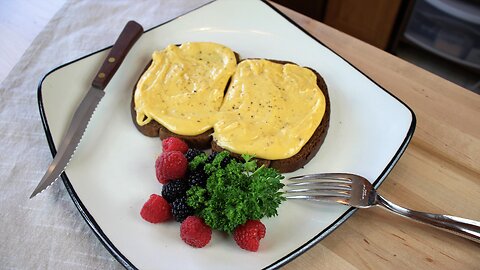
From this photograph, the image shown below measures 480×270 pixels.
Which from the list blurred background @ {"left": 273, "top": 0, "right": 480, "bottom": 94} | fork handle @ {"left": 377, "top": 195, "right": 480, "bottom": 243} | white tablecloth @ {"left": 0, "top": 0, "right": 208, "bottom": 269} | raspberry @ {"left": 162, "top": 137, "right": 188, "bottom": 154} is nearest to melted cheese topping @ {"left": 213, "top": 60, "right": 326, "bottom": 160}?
raspberry @ {"left": 162, "top": 137, "right": 188, "bottom": 154}

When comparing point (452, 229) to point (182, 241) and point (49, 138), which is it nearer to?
point (182, 241)

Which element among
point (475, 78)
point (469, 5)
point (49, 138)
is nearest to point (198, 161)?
point (49, 138)

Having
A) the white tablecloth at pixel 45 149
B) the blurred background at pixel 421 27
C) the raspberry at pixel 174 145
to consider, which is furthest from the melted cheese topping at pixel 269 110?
the blurred background at pixel 421 27

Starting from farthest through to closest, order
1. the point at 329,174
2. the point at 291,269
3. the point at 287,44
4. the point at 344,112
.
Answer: the point at 287,44
the point at 344,112
the point at 329,174
the point at 291,269

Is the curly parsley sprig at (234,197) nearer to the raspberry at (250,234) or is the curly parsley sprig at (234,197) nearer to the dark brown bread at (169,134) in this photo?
the raspberry at (250,234)

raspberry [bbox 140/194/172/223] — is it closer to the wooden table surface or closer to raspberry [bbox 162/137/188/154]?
raspberry [bbox 162/137/188/154]

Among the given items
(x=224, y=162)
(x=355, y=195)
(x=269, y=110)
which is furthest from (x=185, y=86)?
(x=355, y=195)

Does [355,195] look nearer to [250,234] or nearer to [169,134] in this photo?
[250,234]
